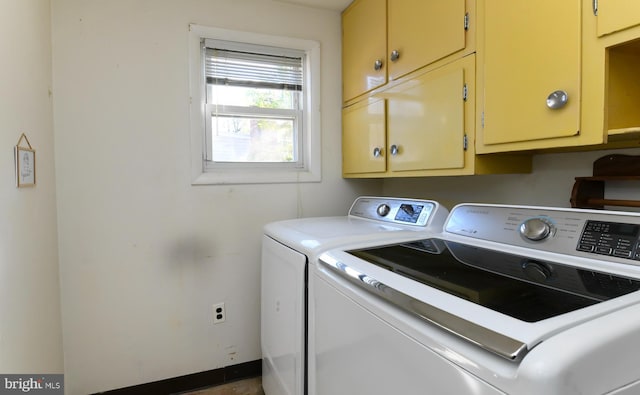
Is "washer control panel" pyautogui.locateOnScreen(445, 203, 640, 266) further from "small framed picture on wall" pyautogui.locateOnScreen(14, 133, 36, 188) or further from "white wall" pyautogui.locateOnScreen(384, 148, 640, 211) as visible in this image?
"small framed picture on wall" pyautogui.locateOnScreen(14, 133, 36, 188)

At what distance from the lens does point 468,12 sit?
121 cm

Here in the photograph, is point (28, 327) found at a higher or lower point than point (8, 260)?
lower

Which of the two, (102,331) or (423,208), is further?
(102,331)

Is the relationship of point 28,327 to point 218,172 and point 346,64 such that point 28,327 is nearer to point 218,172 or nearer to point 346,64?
point 218,172

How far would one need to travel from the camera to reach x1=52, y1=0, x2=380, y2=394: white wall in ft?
5.40

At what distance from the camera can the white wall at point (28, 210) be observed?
945 mm

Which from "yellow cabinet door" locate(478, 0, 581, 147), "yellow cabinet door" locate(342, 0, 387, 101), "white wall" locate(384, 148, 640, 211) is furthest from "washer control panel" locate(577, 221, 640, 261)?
"yellow cabinet door" locate(342, 0, 387, 101)

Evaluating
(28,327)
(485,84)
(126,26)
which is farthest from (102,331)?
(485,84)

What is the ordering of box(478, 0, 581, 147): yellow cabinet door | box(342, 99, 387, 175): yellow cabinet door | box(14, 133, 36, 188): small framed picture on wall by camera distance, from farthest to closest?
box(342, 99, 387, 175): yellow cabinet door → box(14, 133, 36, 188): small framed picture on wall → box(478, 0, 581, 147): yellow cabinet door

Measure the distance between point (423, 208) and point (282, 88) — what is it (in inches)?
48.4

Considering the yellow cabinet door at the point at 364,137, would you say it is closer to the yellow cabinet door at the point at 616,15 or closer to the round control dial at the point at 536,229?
the round control dial at the point at 536,229

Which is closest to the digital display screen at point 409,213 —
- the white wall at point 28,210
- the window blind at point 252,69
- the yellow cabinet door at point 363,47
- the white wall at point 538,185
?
the white wall at point 538,185

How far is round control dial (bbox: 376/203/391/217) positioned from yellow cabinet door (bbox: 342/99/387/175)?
20 cm

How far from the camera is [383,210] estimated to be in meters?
1.71
